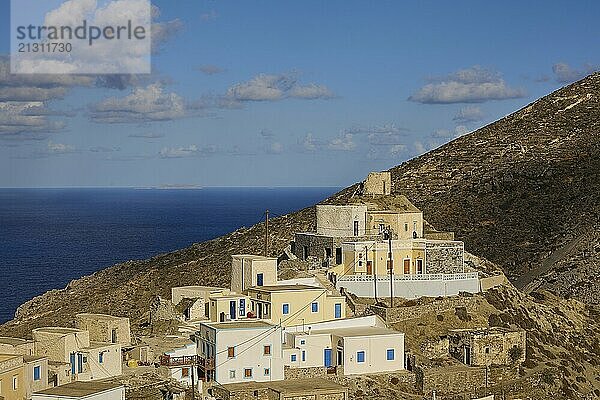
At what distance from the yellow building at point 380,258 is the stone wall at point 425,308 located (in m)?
2.23

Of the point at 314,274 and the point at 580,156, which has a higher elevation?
the point at 580,156

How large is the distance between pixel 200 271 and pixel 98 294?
6.14m

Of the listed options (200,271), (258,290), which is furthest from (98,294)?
(258,290)

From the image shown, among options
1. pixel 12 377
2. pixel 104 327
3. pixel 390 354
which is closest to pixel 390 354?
pixel 390 354

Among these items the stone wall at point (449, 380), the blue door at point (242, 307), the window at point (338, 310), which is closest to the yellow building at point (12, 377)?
the blue door at point (242, 307)

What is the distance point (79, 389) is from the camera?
2883 centimetres

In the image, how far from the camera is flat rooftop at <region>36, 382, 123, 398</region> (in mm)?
28203

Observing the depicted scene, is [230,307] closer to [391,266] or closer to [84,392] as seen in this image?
[391,266]

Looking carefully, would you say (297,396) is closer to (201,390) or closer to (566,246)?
(201,390)

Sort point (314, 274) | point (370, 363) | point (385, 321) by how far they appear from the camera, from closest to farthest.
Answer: point (370, 363)
point (385, 321)
point (314, 274)

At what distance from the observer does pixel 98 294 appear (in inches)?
2640

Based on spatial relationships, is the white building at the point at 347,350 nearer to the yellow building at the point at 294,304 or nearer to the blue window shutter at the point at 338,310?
the yellow building at the point at 294,304

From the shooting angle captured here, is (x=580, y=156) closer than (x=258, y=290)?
No

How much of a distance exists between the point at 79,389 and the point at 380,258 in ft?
46.8
